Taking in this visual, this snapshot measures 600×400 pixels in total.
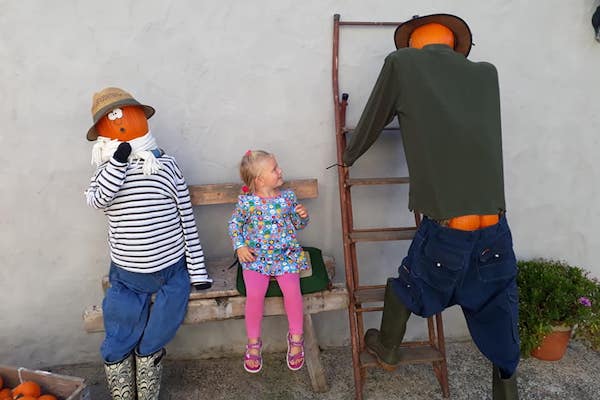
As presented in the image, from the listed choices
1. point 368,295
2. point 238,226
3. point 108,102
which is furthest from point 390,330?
point 108,102

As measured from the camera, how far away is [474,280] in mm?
2096

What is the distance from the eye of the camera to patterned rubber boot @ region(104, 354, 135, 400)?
7.85ft

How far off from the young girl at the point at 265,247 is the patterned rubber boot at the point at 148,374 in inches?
20.4

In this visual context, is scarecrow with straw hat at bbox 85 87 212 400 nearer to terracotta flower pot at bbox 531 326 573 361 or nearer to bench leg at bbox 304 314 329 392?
bench leg at bbox 304 314 329 392

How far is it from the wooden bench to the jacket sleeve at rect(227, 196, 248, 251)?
0.17m

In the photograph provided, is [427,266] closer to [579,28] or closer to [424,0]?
[424,0]

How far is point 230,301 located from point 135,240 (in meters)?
0.66

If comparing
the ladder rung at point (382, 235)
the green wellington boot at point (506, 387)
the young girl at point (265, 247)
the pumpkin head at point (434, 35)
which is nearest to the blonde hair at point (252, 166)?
the young girl at point (265, 247)

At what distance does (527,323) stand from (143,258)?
103 inches

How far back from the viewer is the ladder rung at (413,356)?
256 centimetres

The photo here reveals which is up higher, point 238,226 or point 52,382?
point 238,226

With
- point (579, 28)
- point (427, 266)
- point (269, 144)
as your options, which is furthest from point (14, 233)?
point (579, 28)

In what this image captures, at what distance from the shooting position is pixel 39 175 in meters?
2.79

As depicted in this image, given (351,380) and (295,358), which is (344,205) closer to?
(295,358)
